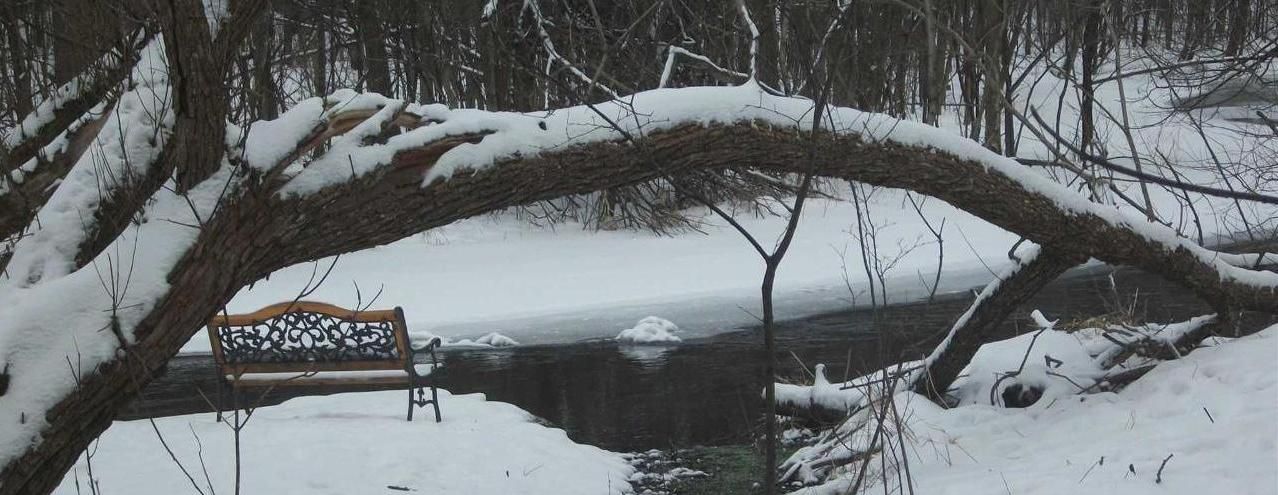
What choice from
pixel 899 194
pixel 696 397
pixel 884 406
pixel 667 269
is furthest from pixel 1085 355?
pixel 899 194

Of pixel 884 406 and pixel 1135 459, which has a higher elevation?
pixel 884 406

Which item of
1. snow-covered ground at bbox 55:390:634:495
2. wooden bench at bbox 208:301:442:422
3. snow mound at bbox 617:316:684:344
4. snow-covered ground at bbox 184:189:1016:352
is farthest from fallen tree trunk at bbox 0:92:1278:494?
snow-covered ground at bbox 184:189:1016:352

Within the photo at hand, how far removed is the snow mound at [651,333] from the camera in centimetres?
1093

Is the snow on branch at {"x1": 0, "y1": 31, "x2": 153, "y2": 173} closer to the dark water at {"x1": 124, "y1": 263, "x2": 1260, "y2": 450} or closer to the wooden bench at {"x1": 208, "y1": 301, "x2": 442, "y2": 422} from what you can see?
the wooden bench at {"x1": 208, "y1": 301, "x2": 442, "y2": 422}

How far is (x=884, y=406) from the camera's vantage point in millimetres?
3064

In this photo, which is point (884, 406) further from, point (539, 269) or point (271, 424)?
point (539, 269)

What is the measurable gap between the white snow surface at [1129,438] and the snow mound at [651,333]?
4.58 metres

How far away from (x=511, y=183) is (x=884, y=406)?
1.59 metres

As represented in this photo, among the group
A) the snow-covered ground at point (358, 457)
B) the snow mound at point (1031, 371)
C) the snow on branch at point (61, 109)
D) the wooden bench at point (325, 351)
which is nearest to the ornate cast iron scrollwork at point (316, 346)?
the wooden bench at point (325, 351)

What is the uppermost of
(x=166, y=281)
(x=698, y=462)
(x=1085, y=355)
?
(x=166, y=281)

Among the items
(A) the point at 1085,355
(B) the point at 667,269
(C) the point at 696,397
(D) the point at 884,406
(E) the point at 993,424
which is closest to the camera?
(D) the point at 884,406

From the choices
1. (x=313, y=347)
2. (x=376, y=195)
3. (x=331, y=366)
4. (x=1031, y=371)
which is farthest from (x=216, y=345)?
(x=1031, y=371)

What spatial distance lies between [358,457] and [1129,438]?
4.11 m

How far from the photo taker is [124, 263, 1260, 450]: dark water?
7.80 m
